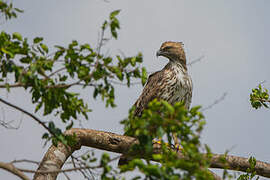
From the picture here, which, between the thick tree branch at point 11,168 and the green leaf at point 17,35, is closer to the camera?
the thick tree branch at point 11,168

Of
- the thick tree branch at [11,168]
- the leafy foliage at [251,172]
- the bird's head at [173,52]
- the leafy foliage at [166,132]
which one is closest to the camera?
the leafy foliage at [166,132]

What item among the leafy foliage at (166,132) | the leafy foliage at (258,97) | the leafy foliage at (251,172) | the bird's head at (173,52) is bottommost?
the leafy foliage at (166,132)

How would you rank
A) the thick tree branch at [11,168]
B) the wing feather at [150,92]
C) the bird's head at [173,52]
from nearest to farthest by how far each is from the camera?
the thick tree branch at [11,168] → the wing feather at [150,92] → the bird's head at [173,52]

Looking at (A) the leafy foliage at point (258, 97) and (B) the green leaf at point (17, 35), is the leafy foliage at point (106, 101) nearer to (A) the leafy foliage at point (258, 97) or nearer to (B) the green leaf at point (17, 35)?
(B) the green leaf at point (17, 35)

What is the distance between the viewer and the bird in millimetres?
7355

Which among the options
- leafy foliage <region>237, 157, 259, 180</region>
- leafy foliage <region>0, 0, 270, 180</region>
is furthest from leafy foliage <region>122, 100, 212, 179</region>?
leafy foliage <region>237, 157, 259, 180</region>

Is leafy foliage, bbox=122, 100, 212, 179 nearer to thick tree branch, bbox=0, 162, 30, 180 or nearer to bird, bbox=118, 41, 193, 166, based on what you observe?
thick tree branch, bbox=0, 162, 30, 180

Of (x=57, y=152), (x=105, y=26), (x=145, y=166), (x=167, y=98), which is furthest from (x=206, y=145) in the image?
(x=167, y=98)

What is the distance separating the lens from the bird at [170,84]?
736 centimetres

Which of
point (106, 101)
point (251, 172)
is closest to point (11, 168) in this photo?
point (106, 101)

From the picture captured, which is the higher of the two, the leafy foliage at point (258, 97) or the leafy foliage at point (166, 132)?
the leafy foliage at point (258, 97)

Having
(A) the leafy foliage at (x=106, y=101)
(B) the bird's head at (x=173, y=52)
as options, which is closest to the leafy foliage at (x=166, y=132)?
(A) the leafy foliage at (x=106, y=101)

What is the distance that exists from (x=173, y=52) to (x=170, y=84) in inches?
40.8

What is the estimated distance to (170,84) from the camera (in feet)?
24.3
